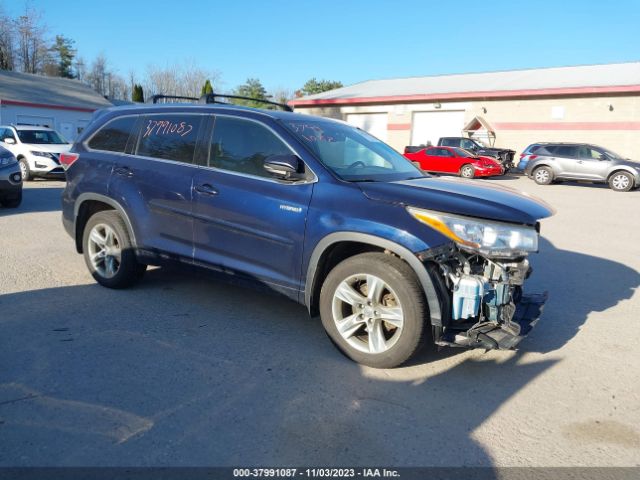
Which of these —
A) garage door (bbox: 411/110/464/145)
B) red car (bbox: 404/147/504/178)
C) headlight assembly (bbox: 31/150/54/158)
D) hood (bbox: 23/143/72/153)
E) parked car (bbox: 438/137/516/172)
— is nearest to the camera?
headlight assembly (bbox: 31/150/54/158)

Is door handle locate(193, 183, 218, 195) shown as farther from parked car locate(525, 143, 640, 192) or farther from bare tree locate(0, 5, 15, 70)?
bare tree locate(0, 5, 15, 70)

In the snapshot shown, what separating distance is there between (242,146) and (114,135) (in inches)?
67.5

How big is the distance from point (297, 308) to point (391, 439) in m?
2.16

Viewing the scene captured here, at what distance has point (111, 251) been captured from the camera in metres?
5.10

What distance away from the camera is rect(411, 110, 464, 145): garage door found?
99.5 ft

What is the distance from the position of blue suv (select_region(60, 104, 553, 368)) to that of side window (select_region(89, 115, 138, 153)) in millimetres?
15

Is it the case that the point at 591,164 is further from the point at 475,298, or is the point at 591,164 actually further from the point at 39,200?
the point at 475,298

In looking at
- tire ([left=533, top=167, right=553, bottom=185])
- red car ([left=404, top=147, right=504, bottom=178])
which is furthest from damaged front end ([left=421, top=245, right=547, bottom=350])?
tire ([left=533, top=167, right=553, bottom=185])

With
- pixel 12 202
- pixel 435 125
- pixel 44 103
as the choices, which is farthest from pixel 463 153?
pixel 44 103

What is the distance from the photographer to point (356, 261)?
3.60 m

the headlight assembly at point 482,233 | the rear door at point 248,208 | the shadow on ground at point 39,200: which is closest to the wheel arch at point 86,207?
the rear door at point 248,208

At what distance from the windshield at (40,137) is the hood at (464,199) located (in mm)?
14602

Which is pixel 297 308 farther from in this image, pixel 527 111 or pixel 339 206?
pixel 527 111

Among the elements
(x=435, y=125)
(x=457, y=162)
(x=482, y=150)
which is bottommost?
(x=457, y=162)
